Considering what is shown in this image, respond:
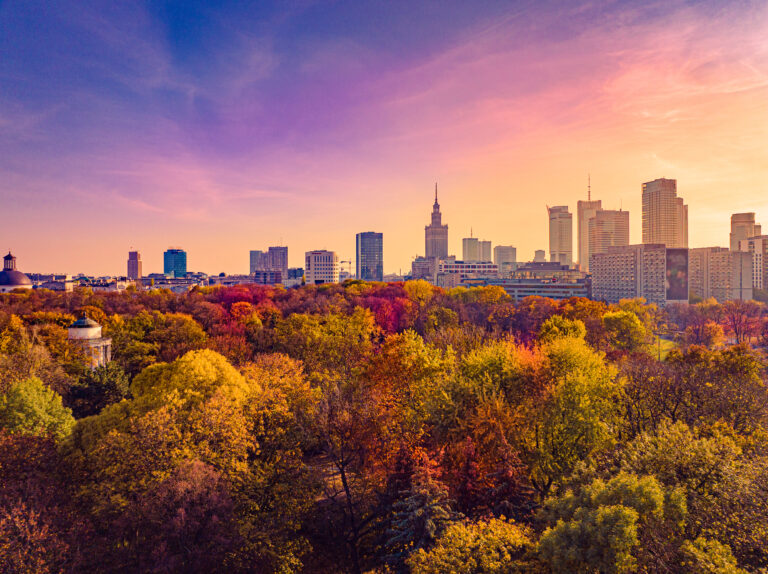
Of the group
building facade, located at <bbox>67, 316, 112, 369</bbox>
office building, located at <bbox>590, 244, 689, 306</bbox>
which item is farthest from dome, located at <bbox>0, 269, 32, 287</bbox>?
office building, located at <bbox>590, 244, 689, 306</bbox>

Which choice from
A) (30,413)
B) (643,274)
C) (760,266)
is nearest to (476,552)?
(30,413)

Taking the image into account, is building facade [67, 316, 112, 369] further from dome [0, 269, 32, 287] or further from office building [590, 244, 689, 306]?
office building [590, 244, 689, 306]

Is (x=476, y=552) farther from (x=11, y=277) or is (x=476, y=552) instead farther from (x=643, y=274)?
(x=643, y=274)

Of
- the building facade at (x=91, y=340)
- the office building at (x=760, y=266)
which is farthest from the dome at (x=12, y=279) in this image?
the office building at (x=760, y=266)

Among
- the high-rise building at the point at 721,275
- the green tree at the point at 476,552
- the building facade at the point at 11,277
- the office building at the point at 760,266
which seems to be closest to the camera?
the green tree at the point at 476,552

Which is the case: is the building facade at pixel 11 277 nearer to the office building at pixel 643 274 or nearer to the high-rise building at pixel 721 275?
the office building at pixel 643 274

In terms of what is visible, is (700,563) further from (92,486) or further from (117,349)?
(117,349)
